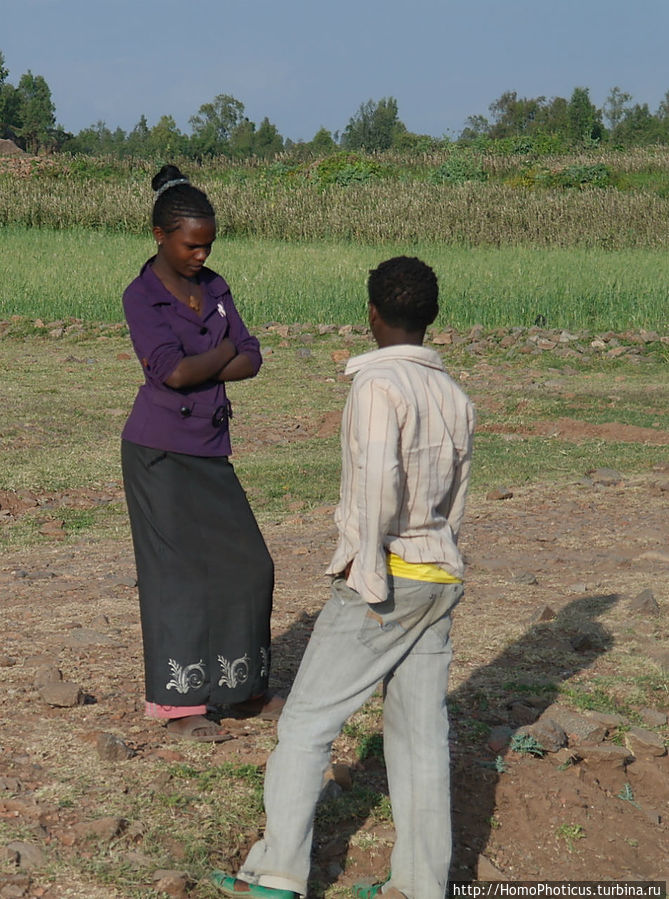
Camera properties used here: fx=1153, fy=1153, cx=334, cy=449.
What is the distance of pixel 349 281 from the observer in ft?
58.2

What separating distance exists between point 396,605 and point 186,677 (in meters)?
1.20

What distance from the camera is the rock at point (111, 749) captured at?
3451 millimetres

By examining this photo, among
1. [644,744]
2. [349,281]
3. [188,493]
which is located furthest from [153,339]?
[349,281]

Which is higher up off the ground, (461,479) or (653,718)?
(461,479)

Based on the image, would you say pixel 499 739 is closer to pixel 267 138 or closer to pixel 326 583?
pixel 326 583

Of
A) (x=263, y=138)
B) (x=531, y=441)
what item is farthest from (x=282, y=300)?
(x=263, y=138)

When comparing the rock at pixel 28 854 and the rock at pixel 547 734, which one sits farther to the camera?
the rock at pixel 547 734

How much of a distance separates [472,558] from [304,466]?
8.91ft

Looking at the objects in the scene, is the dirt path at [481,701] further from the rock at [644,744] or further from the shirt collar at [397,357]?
the shirt collar at [397,357]

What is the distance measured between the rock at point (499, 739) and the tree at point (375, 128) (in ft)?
273

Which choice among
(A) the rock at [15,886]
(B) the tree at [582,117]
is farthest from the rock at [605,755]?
(B) the tree at [582,117]

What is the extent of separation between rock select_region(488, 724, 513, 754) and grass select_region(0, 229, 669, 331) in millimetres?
11104

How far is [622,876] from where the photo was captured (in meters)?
3.35

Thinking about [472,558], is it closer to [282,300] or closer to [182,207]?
[182,207]
